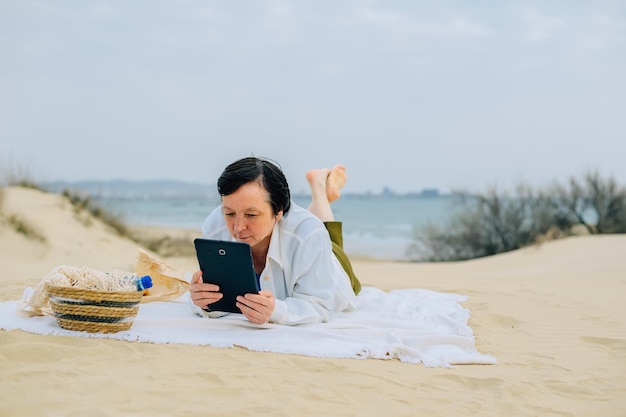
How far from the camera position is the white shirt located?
461 cm

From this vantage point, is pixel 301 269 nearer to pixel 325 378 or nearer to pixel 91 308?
pixel 325 378

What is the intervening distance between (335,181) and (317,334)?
251cm

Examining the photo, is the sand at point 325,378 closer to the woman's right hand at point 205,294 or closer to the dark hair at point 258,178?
the woman's right hand at point 205,294

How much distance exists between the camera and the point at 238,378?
11.2ft

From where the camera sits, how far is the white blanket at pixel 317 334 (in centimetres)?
412

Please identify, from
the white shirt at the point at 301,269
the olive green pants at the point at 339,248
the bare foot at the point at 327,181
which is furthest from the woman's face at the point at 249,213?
the bare foot at the point at 327,181

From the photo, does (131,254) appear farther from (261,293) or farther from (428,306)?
(261,293)

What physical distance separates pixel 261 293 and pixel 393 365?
3.04ft

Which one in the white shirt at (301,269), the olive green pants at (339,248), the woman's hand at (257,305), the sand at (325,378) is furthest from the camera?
the olive green pants at (339,248)

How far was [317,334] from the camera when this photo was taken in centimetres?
439

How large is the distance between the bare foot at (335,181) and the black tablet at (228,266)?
7.87 ft

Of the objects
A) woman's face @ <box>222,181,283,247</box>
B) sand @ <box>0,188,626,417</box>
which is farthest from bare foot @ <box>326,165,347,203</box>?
woman's face @ <box>222,181,283,247</box>

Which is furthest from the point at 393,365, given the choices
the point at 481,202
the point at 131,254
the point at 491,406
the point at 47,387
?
the point at 481,202

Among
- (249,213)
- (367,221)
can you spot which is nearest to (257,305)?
(249,213)
